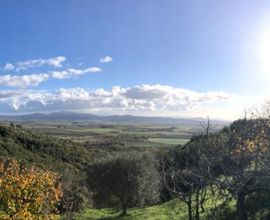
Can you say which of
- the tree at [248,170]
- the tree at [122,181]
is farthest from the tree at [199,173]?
the tree at [122,181]

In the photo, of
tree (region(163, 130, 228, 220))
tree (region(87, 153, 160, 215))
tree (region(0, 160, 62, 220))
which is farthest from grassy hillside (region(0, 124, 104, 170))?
tree (region(0, 160, 62, 220))

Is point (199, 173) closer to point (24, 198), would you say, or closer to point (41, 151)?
point (24, 198)

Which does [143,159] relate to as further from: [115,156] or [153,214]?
[153,214]

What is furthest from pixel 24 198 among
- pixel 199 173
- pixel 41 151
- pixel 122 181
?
pixel 41 151

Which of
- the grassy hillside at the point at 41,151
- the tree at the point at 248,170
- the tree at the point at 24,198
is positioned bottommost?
the grassy hillside at the point at 41,151

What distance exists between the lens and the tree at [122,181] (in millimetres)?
30000

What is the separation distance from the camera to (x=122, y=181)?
98.1ft

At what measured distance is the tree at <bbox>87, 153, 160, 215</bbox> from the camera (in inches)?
1181

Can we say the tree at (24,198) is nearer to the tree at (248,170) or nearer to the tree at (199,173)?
the tree at (199,173)

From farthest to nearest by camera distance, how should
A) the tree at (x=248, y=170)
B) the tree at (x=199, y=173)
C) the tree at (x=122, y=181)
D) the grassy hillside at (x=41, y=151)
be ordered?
the grassy hillside at (x=41, y=151) → the tree at (x=122, y=181) → the tree at (x=199, y=173) → the tree at (x=248, y=170)

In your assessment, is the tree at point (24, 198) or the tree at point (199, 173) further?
the tree at point (24, 198)

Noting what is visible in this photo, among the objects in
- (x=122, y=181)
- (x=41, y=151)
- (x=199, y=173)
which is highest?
(x=199, y=173)

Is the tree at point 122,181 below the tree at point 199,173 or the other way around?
below

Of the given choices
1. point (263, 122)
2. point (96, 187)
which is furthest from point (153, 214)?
point (263, 122)
